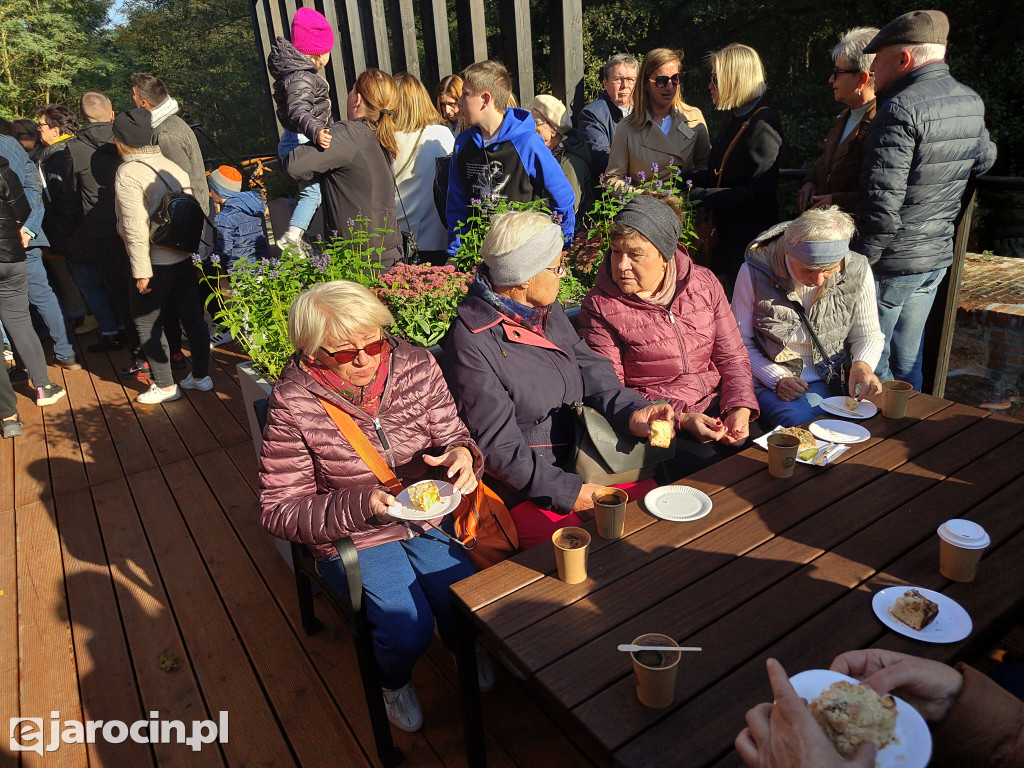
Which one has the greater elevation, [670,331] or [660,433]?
[670,331]

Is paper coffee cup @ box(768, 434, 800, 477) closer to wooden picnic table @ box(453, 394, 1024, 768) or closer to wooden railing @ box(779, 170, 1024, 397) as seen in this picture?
wooden picnic table @ box(453, 394, 1024, 768)

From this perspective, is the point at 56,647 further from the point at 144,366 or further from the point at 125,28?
the point at 125,28

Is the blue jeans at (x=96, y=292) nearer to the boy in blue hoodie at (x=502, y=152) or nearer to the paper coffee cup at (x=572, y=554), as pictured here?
the boy in blue hoodie at (x=502, y=152)

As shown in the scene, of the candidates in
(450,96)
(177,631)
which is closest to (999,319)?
(450,96)

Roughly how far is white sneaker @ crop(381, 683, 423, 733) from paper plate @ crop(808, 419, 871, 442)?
153 centimetres

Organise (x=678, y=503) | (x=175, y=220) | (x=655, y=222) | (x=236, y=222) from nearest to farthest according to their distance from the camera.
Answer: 1. (x=678, y=503)
2. (x=655, y=222)
3. (x=175, y=220)
4. (x=236, y=222)

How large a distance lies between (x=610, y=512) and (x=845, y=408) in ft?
3.73

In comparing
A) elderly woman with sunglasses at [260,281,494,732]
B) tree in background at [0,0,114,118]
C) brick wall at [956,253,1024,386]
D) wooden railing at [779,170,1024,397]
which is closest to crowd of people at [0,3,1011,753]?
elderly woman with sunglasses at [260,281,494,732]

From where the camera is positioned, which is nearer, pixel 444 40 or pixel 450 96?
pixel 450 96

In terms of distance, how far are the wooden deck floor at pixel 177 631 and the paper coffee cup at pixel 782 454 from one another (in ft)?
3.40

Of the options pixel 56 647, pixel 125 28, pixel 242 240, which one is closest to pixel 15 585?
pixel 56 647

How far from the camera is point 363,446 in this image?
7.00 feet

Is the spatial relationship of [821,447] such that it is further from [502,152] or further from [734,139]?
[502,152]

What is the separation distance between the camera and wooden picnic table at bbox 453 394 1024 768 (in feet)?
4.21
